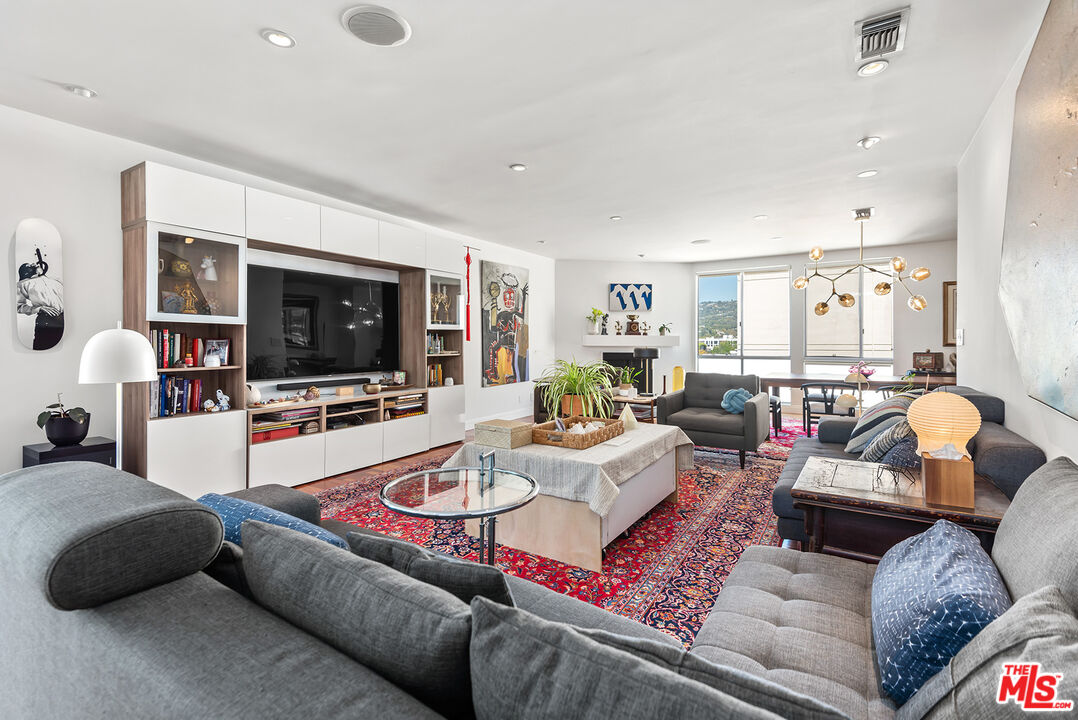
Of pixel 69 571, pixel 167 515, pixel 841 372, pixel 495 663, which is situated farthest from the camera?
pixel 841 372

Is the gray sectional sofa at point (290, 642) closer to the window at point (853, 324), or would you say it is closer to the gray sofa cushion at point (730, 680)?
the gray sofa cushion at point (730, 680)

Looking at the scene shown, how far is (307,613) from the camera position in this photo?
34.4 inches

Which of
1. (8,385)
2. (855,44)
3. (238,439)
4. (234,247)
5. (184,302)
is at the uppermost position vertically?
(855,44)

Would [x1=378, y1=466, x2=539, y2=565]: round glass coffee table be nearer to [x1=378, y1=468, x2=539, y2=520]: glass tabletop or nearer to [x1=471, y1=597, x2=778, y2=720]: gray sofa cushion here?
[x1=378, y1=468, x2=539, y2=520]: glass tabletop

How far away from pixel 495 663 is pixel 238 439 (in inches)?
148

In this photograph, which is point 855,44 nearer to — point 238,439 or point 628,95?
point 628,95

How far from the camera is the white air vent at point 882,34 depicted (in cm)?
214

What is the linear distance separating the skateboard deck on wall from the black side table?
644mm

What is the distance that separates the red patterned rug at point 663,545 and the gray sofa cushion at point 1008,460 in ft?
3.79

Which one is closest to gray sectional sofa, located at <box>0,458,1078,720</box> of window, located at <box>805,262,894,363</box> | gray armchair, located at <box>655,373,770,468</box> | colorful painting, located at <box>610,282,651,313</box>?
gray armchair, located at <box>655,373,770,468</box>

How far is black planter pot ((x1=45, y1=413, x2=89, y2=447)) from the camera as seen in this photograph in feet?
9.63

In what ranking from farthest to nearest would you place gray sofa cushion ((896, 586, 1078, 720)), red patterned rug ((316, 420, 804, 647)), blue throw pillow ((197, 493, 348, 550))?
1. red patterned rug ((316, 420, 804, 647))
2. blue throw pillow ((197, 493, 348, 550))
3. gray sofa cushion ((896, 586, 1078, 720))

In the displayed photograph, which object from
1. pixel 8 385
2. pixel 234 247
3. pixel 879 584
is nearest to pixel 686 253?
pixel 234 247

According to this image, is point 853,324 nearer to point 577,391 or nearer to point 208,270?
point 577,391
